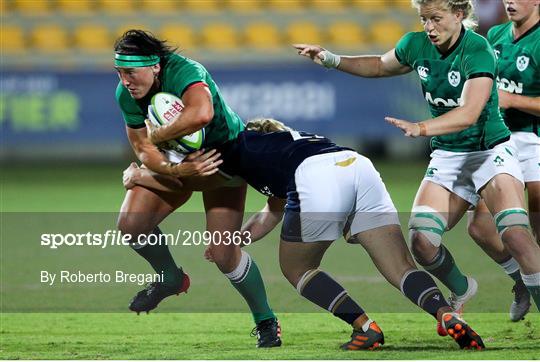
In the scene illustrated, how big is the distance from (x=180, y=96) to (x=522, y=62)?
6.42 ft

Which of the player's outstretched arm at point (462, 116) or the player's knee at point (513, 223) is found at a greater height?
the player's outstretched arm at point (462, 116)

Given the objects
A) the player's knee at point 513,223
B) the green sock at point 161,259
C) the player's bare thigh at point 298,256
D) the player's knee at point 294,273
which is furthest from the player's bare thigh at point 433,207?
the green sock at point 161,259

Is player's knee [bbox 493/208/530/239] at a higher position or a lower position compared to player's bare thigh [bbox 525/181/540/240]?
higher

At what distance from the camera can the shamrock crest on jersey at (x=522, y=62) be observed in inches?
219

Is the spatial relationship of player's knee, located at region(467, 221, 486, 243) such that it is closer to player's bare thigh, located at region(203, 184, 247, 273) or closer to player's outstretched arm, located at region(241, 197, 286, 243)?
player's outstretched arm, located at region(241, 197, 286, 243)

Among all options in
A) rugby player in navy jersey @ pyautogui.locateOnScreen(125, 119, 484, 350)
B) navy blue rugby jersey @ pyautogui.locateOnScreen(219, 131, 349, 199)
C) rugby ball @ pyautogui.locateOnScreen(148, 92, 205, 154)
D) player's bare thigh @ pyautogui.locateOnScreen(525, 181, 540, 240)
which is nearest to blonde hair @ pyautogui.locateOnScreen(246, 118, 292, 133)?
navy blue rugby jersey @ pyautogui.locateOnScreen(219, 131, 349, 199)

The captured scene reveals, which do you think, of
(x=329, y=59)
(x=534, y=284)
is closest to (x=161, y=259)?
(x=329, y=59)

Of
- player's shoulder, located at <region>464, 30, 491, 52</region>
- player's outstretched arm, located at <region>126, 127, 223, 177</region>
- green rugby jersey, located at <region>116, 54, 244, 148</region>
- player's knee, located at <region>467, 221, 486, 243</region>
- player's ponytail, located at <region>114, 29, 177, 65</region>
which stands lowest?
player's knee, located at <region>467, 221, 486, 243</region>

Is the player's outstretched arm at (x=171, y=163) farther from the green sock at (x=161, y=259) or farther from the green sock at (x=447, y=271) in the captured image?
the green sock at (x=447, y=271)

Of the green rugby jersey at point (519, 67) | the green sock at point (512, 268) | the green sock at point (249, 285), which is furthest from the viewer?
the green sock at point (512, 268)

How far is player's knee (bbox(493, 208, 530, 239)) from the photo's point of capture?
4.98 meters

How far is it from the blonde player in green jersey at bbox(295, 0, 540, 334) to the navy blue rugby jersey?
61 centimetres

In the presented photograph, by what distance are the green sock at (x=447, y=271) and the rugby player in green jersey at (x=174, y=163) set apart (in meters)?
0.91

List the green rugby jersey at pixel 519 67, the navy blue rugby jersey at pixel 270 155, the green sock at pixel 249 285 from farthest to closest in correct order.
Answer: the green rugby jersey at pixel 519 67
the green sock at pixel 249 285
the navy blue rugby jersey at pixel 270 155
